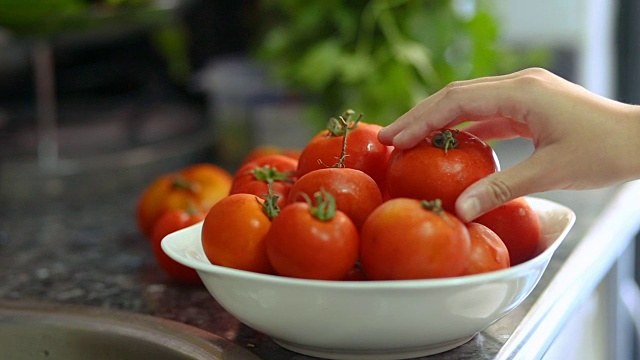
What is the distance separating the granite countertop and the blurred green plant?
0.28m

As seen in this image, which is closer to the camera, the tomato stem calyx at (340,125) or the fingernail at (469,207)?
the fingernail at (469,207)

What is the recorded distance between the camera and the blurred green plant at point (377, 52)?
1.41m

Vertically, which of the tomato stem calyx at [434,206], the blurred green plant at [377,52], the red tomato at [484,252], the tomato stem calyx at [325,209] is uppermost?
the blurred green plant at [377,52]

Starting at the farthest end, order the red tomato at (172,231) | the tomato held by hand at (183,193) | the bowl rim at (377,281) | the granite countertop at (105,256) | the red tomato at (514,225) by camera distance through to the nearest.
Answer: the tomato held by hand at (183,193) < the red tomato at (172,231) < the granite countertop at (105,256) < the red tomato at (514,225) < the bowl rim at (377,281)

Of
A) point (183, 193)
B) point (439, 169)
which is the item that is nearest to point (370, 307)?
point (439, 169)

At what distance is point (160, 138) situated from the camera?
1.62 meters

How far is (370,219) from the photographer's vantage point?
640 mm

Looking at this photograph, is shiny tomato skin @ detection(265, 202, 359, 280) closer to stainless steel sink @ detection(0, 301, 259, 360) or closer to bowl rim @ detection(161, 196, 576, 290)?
bowl rim @ detection(161, 196, 576, 290)

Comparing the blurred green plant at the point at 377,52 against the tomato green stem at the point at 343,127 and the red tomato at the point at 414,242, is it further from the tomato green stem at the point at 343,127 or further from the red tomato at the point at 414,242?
the red tomato at the point at 414,242

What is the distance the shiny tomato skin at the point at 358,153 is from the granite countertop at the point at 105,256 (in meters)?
0.15

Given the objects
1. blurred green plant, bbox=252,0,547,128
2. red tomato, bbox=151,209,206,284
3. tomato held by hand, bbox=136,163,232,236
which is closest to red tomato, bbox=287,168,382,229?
red tomato, bbox=151,209,206,284

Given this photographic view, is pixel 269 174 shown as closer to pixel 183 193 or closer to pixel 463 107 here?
pixel 463 107

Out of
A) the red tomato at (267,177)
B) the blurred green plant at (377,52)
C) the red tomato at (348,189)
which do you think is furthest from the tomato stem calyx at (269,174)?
the blurred green plant at (377,52)

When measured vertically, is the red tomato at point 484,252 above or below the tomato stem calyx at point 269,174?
below
